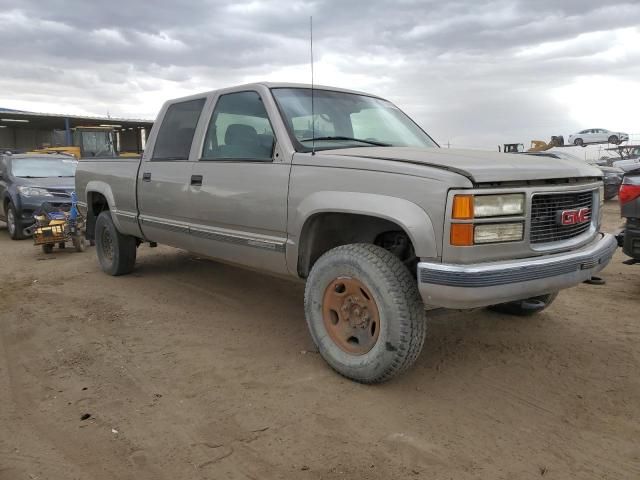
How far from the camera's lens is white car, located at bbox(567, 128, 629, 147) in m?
34.8

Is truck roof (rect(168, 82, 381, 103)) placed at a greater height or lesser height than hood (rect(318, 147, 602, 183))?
greater

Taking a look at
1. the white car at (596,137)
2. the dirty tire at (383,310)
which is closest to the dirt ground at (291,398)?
the dirty tire at (383,310)

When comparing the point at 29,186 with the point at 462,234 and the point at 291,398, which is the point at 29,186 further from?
the point at 462,234

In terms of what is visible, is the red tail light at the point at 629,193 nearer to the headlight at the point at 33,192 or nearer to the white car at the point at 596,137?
the headlight at the point at 33,192

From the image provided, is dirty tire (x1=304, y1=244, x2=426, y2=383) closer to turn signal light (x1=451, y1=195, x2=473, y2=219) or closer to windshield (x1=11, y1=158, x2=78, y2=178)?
turn signal light (x1=451, y1=195, x2=473, y2=219)

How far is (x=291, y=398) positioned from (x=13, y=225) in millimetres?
9083

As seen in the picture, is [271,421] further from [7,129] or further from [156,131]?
[7,129]

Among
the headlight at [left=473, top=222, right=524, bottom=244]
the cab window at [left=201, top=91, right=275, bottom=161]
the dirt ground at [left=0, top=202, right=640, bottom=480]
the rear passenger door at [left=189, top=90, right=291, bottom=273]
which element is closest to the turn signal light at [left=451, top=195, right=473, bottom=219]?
the headlight at [left=473, top=222, right=524, bottom=244]

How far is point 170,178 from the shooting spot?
4805mm

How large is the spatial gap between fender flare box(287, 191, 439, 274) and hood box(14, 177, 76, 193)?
8313 millimetres

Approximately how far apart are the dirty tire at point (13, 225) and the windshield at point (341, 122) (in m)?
7.90

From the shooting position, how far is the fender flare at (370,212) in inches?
113

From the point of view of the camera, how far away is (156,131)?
5.30 m

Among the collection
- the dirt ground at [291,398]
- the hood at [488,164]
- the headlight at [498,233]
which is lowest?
the dirt ground at [291,398]
